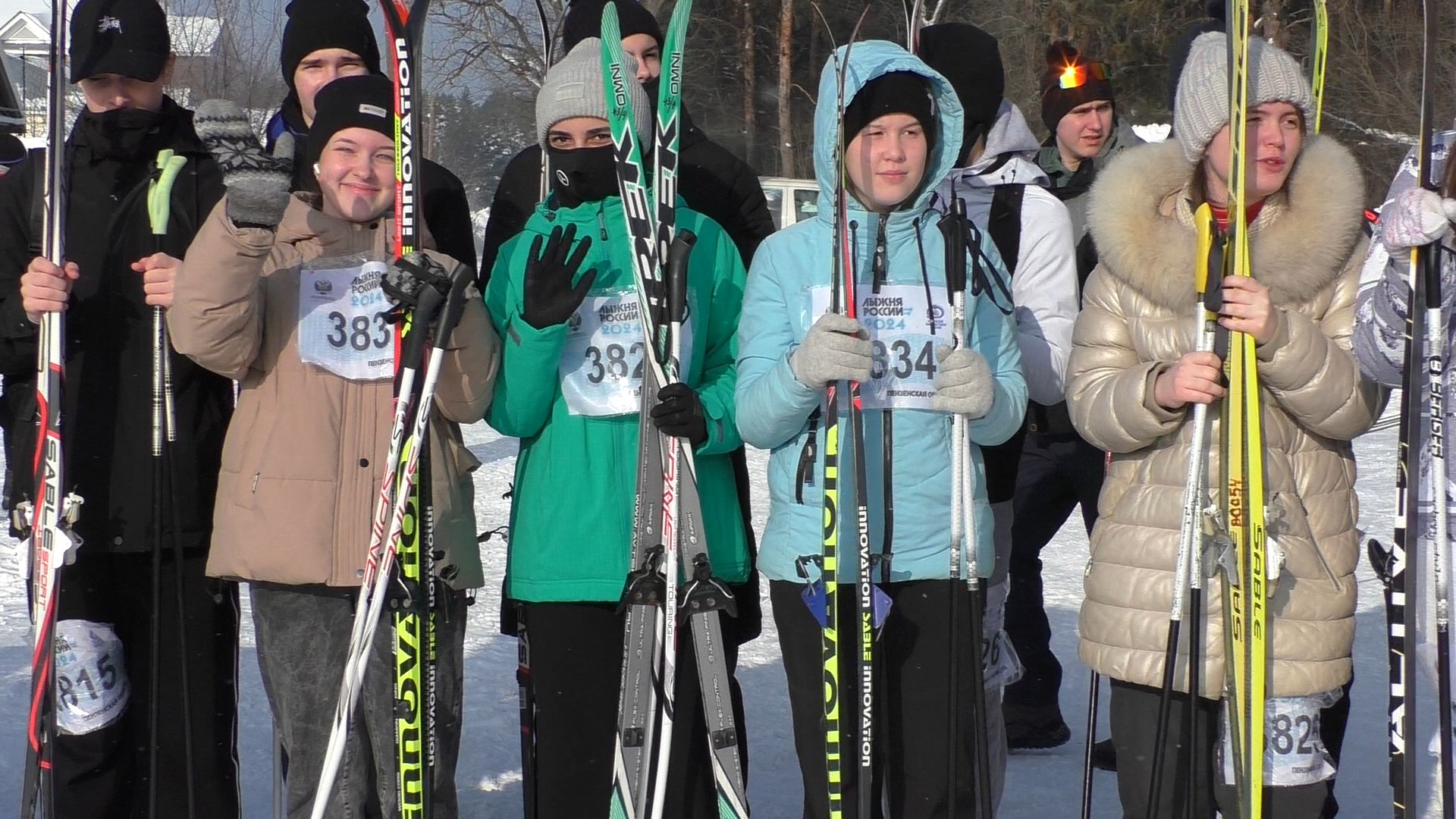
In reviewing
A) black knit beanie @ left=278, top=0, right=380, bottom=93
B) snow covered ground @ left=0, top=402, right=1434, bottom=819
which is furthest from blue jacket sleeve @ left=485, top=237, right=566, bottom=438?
snow covered ground @ left=0, top=402, right=1434, bottom=819

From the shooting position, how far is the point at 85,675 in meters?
3.33

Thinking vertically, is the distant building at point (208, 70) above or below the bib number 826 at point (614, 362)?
above

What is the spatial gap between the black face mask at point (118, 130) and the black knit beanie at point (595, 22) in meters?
1.20

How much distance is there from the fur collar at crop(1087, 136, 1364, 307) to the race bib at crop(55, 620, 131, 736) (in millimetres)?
2430

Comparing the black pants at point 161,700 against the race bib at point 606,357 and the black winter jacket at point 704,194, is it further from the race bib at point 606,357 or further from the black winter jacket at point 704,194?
the black winter jacket at point 704,194

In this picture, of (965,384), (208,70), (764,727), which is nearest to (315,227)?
(965,384)

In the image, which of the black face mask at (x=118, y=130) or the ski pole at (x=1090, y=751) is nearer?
the ski pole at (x=1090, y=751)

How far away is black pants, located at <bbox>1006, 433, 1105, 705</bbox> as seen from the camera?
4461 mm

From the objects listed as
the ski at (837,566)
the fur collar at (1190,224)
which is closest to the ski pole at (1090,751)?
the ski at (837,566)

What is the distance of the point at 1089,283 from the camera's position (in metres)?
3.07

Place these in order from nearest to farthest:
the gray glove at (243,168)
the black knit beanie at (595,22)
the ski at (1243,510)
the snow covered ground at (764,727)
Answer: the ski at (1243,510) < the gray glove at (243,168) < the black knit beanie at (595,22) < the snow covered ground at (764,727)

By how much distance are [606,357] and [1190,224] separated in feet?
4.17

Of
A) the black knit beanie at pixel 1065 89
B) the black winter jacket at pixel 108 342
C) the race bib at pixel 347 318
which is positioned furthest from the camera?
the black knit beanie at pixel 1065 89

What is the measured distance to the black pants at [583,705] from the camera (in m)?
3.20
